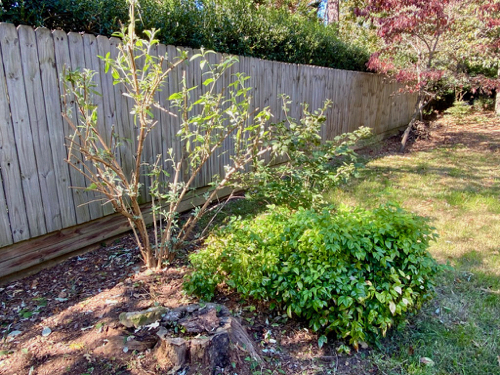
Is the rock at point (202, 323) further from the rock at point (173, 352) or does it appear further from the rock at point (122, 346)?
the rock at point (122, 346)

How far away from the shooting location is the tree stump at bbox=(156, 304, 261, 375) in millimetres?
1910

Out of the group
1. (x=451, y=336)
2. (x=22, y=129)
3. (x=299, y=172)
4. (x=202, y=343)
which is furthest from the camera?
(x=299, y=172)

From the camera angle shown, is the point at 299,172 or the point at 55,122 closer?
the point at 55,122

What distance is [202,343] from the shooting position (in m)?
1.92

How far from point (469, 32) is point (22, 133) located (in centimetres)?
→ 964

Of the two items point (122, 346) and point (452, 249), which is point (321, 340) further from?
point (452, 249)

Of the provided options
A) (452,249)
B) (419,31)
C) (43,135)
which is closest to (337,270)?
(452,249)

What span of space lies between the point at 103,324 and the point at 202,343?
806mm

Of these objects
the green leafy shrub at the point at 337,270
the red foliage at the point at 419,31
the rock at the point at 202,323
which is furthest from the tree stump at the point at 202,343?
the red foliage at the point at 419,31

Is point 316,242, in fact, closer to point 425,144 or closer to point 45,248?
point 45,248

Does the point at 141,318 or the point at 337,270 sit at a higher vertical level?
the point at 337,270

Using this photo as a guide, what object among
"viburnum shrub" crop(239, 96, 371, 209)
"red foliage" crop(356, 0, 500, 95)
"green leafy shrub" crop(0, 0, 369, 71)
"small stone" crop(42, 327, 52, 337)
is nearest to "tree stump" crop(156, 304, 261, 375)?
"small stone" crop(42, 327, 52, 337)

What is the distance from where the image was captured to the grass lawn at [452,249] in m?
2.34

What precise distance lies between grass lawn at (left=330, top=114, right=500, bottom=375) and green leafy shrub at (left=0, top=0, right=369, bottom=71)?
8.12 feet
